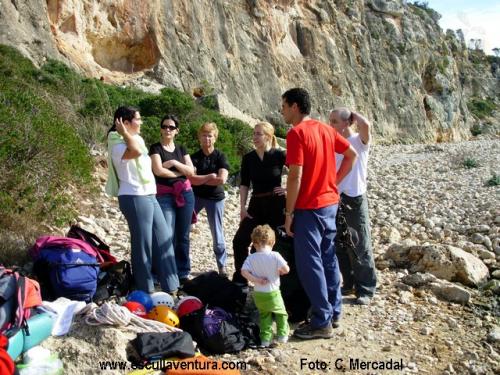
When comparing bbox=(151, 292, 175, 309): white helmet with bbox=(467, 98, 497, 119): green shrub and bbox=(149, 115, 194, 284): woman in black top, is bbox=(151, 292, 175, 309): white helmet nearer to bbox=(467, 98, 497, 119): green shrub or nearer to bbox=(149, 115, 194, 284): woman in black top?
bbox=(149, 115, 194, 284): woman in black top

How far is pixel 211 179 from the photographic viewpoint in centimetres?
521

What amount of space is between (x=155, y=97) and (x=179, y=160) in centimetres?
979

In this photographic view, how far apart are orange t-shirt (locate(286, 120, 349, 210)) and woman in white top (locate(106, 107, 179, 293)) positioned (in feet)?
4.45

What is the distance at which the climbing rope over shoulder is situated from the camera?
3.50 m

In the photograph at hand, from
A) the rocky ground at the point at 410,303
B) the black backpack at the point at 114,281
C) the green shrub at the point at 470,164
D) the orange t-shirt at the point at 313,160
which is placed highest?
the orange t-shirt at the point at 313,160

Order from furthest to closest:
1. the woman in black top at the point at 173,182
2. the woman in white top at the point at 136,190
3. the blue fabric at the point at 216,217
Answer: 1. the blue fabric at the point at 216,217
2. the woman in black top at the point at 173,182
3. the woman in white top at the point at 136,190

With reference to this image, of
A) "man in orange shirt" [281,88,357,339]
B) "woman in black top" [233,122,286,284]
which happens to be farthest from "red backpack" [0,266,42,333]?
"woman in black top" [233,122,286,284]

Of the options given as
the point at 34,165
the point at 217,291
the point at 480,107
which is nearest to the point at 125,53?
the point at 34,165

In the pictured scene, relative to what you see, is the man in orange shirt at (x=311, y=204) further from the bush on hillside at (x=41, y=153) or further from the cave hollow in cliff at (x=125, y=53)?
the cave hollow in cliff at (x=125, y=53)

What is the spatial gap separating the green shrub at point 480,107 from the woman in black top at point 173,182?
53619 mm

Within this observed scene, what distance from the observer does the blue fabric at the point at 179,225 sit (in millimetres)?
4961

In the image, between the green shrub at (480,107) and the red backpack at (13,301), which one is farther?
the green shrub at (480,107)

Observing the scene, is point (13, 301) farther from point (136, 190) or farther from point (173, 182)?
point (173, 182)

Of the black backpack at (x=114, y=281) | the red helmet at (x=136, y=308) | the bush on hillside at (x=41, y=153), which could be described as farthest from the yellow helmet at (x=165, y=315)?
the bush on hillside at (x=41, y=153)
